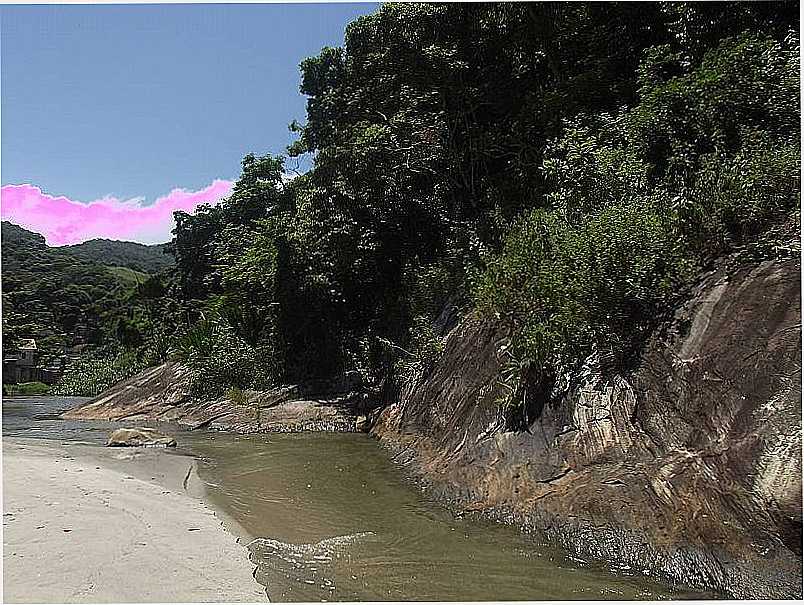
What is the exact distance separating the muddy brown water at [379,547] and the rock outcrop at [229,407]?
625cm

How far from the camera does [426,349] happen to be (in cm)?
1534

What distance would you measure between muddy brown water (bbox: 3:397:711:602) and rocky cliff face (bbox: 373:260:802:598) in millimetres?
358

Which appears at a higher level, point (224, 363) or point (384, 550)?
point (224, 363)

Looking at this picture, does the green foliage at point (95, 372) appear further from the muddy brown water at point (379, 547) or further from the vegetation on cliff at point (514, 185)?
the muddy brown water at point (379, 547)

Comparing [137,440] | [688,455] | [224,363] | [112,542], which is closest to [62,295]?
[224,363]

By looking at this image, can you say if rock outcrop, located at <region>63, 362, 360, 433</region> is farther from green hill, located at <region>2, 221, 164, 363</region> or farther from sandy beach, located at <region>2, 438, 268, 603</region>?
sandy beach, located at <region>2, 438, 268, 603</region>

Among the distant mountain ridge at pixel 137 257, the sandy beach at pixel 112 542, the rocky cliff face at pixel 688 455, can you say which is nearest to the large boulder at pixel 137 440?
the sandy beach at pixel 112 542

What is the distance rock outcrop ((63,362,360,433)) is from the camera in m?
18.4

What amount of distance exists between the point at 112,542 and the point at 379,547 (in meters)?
2.35

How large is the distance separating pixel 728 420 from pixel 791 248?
6.17 ft

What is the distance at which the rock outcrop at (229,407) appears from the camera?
18359 millimetres

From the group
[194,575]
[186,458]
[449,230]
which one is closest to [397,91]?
[449,230]

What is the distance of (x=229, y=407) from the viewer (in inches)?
800

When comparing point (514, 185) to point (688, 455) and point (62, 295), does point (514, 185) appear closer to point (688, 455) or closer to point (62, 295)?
point (688, 455)
